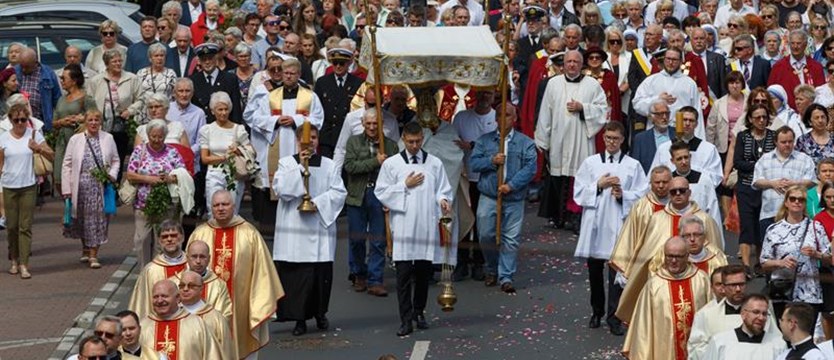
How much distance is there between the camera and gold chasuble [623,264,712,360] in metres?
17.3

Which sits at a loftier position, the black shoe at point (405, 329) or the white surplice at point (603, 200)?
the white surplice at point (603, 200)

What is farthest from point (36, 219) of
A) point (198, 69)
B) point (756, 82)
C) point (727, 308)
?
point (727, 308)

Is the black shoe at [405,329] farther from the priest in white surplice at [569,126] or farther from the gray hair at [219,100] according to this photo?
the priest in white surplice at [569,126]

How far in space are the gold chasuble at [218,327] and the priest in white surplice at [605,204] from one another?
3920 millimetres

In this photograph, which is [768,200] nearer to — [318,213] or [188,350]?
[318,213]

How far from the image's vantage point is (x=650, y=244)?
730 inches

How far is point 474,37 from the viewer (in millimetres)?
21328

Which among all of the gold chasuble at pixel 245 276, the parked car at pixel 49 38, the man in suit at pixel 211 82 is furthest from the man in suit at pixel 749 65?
the gold chasuble at pixel 245 276

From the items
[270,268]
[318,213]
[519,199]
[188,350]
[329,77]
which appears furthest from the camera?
[329,77]

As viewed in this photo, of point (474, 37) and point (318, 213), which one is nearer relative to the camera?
point (318, 213)

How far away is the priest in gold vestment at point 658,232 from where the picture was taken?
60.2 ft

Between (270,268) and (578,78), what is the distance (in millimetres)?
5495

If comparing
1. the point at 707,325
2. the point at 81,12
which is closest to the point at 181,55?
the point at 81,12

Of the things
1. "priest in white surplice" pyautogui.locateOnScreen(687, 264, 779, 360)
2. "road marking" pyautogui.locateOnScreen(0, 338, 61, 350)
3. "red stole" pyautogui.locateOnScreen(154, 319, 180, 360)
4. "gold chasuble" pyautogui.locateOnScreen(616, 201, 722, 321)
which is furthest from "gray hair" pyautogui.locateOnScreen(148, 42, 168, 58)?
"priest in white surplice" pyautogui.locateOnScreen(687, 264, 779, 360)
